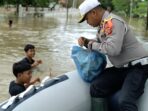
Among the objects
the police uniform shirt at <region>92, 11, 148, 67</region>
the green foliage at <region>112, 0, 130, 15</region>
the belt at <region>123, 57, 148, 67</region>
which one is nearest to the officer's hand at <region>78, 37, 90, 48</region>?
the police uniform shirt at <region>92, 11, 148, 67</region>

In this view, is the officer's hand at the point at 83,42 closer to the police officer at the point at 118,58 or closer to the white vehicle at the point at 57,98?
the police officer at the point at 118,58

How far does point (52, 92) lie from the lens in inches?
166

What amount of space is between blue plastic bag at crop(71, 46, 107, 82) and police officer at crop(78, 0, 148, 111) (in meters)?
0.06

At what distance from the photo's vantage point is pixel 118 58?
4.20 m

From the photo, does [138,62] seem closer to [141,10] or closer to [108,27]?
[108,27]

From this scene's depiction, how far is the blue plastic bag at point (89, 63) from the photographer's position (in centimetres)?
427

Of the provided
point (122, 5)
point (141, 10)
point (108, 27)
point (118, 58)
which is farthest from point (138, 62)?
point (122, 5)

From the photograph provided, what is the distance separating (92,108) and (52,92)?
1.21ft

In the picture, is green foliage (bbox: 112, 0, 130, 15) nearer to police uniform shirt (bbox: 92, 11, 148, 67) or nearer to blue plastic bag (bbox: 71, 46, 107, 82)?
blue plastic bag (bbox: 71, 46, 107, 82)

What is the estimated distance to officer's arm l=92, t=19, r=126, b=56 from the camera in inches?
159

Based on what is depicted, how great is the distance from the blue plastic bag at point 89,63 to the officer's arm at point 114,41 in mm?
195

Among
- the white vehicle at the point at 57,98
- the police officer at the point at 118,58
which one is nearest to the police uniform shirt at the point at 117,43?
the police officer at the point at 118,58

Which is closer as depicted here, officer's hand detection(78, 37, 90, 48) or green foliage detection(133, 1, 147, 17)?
officer's hand detection(78, 37, 90, 48)

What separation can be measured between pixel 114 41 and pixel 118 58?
23cm
